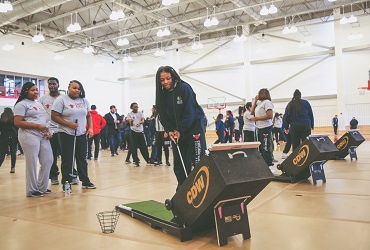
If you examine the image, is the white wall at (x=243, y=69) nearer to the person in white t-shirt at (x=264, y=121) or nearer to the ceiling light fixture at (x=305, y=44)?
the ceiling light fixture at (x=305, y=44)

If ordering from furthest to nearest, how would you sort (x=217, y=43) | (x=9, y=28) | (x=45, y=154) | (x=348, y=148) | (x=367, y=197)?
1. (x=217, y=43)
2. (x=9, y=28)
3. (x=348, y=148)
4. (x=45, y=154)
5. (x=367, y=197)

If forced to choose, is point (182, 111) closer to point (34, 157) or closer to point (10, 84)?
point (34, 157)

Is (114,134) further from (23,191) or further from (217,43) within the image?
(217,43)

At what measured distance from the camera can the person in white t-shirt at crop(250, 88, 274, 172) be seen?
18.7 feet

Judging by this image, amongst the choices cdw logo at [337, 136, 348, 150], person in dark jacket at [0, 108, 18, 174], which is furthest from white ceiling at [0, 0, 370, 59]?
cdw logo at [337, 136, 348, 150]

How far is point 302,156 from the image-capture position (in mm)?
4859

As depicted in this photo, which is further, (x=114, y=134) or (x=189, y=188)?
(x=114, y=134)

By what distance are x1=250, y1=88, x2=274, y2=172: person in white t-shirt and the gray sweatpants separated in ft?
11.2

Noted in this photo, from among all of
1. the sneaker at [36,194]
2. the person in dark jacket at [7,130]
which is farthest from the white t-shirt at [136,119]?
the sneaker at [36,194]

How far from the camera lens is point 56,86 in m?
5.30

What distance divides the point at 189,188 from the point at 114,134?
10575 mm

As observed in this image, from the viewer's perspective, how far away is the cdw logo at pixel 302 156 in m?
4.77

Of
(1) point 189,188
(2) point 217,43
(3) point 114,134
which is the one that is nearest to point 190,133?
(1) point 189,188

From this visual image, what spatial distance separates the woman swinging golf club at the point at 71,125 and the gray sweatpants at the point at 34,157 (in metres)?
0.23
